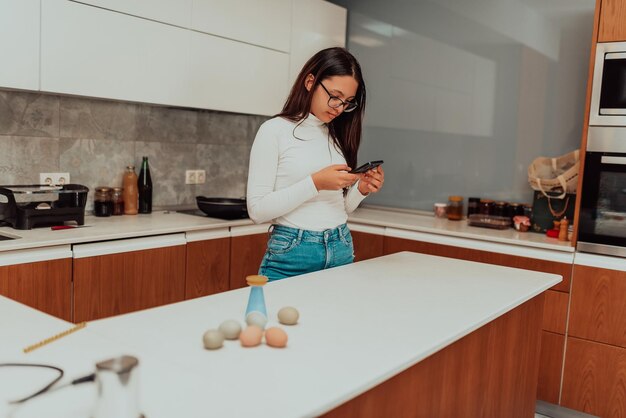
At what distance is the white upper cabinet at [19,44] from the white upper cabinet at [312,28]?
1.68 metres

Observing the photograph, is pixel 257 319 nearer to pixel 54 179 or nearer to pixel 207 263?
pixel 207 263

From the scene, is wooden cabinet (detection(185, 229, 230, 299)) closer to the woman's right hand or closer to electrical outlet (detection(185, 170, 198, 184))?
electrical outlet (detection(185, 170, 198, 184))

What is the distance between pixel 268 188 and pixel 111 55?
4.53 feet

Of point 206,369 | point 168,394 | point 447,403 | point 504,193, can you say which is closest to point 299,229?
point 447,403

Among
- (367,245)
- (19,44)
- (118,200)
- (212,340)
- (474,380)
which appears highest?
(19,44)

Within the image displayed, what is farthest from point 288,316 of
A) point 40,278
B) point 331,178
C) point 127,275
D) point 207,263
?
point 207,263

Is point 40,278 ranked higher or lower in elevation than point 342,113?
lower

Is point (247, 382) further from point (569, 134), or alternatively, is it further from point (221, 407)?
point (569, 134)

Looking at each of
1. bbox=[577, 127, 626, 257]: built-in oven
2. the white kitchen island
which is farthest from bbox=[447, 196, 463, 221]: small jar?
the white kitchen island

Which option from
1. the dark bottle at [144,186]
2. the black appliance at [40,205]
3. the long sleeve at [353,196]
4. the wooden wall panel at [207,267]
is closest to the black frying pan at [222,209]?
the wooden wall panel at [207,267]

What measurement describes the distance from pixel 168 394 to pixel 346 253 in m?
1.25

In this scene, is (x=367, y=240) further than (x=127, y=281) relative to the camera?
Yes

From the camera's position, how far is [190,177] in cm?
383

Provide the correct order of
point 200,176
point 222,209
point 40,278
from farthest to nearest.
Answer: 1. point 200,176
2. point 222,209
3. point 40,278
